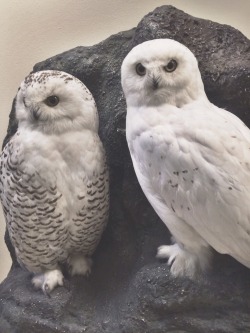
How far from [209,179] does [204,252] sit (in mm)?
188

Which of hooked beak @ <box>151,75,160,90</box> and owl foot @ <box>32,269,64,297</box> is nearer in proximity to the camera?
hooked beak @ <box>151,75,160,90</box>

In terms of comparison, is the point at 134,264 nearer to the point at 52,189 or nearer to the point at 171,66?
the point at 52,189

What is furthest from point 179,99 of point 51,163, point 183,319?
point 183,319

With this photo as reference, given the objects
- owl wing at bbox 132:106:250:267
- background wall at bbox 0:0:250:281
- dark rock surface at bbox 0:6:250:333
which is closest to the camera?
owl wing at bbox 132:106:250:267

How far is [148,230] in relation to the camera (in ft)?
4.29

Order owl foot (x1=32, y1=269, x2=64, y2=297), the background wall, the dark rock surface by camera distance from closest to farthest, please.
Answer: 1. the dark rock surface
2. owl foot (x1=32, y1=269, x2=64, y2=297)
3. the background wall

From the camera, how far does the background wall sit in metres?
1.60

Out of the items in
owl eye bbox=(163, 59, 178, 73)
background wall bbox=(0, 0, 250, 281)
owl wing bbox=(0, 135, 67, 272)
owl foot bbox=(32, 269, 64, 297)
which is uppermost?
background wall bbox=(0, 0, 250, 281)

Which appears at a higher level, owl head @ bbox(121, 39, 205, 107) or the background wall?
the background wall

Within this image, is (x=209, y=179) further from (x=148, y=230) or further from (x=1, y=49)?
(x=1, y=49)

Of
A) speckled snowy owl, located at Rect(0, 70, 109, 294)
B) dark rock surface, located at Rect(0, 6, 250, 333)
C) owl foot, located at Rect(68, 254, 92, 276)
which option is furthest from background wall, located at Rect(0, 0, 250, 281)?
owl foot, located at Rect(68, 254, 92, 276)

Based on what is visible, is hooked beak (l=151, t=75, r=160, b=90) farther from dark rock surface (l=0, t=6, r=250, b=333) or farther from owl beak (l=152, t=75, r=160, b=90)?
dark rock surface (l=0, t=6, r=250, b=333)

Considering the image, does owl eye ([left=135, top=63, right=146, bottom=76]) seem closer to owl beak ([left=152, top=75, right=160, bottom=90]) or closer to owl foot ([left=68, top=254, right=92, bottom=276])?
owl beak ([left=152, top=75, right=160, bottom=90])

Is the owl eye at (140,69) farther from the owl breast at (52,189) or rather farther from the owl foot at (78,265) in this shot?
the owl foot at (78,265)
